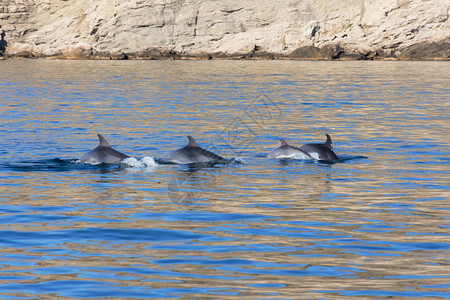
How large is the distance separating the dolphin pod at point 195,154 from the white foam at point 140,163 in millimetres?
183

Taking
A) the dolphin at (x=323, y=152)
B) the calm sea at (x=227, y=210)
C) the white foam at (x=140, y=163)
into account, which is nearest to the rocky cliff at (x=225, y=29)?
the calm sea at (x=227, y=210)

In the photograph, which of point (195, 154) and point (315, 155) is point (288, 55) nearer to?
point (315, 155)

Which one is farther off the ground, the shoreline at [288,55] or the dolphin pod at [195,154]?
the shoreline at [288,55]

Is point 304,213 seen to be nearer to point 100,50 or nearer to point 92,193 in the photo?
point 92,193

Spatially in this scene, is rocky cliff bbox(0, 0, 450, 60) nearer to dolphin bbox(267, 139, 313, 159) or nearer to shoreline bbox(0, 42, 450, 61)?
shoreline bbox(0, 42, 450, 61)

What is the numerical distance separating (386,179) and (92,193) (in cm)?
685

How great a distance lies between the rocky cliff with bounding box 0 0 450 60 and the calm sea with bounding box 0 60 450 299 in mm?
68145

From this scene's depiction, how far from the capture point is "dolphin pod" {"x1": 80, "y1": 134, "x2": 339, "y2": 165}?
61.1 feet

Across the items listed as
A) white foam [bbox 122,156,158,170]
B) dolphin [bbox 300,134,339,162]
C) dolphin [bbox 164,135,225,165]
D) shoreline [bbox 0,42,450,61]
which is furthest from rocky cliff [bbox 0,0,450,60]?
white foam [bbox 122,156,158,170]

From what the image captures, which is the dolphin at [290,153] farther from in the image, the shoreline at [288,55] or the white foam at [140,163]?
the shoreline at [288,55]

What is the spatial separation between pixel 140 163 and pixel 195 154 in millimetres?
1456

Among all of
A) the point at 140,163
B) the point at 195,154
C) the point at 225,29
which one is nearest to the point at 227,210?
the point at 195,154

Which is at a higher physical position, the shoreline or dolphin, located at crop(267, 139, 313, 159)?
the shoreline

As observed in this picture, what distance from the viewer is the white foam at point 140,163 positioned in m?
18.6
